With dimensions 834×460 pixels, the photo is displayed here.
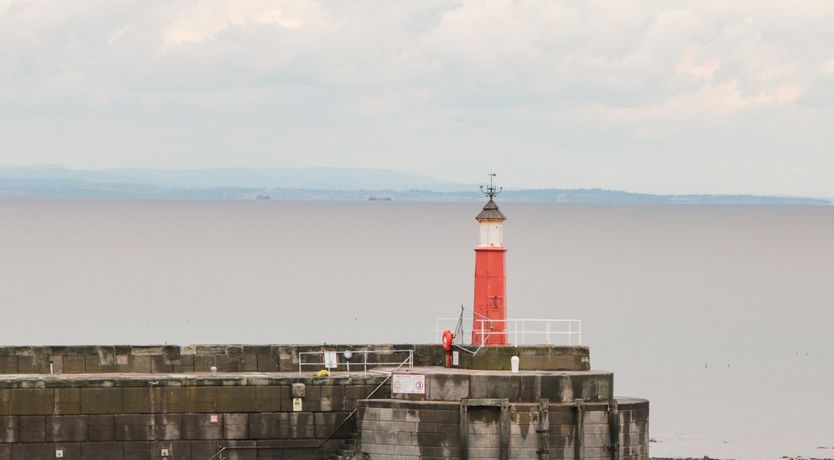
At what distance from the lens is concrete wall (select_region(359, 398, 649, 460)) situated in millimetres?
30688

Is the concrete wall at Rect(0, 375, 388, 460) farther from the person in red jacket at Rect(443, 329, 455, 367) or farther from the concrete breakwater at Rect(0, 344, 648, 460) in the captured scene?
the person in red jacket at Rect(443, 329, 455, 367)


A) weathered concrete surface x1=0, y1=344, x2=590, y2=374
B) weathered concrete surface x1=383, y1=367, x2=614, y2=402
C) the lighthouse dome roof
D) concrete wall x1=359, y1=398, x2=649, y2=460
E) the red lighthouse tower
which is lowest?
concrete wall x1=359, y1=398, x2=649, y2=460

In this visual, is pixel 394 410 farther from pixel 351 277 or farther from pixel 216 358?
pixel 351 277

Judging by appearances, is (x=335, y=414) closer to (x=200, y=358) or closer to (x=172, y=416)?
(x=172, y=416)

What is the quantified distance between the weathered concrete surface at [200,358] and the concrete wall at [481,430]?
53.7 inches

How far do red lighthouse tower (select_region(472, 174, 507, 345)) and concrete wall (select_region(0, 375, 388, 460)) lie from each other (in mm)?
2699

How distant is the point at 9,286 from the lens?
11369 centimetres

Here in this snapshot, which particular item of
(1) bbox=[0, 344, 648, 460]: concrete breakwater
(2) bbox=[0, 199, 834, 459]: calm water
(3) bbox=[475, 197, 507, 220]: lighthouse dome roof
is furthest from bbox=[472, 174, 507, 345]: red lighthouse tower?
(2) bbox=[0, 199, 834, 459]: calm water

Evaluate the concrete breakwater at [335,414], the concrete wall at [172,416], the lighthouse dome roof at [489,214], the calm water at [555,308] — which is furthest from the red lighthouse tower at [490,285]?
the calm water at [555,308]

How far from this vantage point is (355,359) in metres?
34.1

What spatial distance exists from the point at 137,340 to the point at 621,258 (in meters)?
98.8

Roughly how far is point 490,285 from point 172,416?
20.6 ft

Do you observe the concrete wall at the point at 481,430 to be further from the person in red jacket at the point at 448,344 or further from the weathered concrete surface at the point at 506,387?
the person in red jacket at the point at 448,344

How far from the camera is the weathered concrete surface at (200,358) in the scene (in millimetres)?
32281
